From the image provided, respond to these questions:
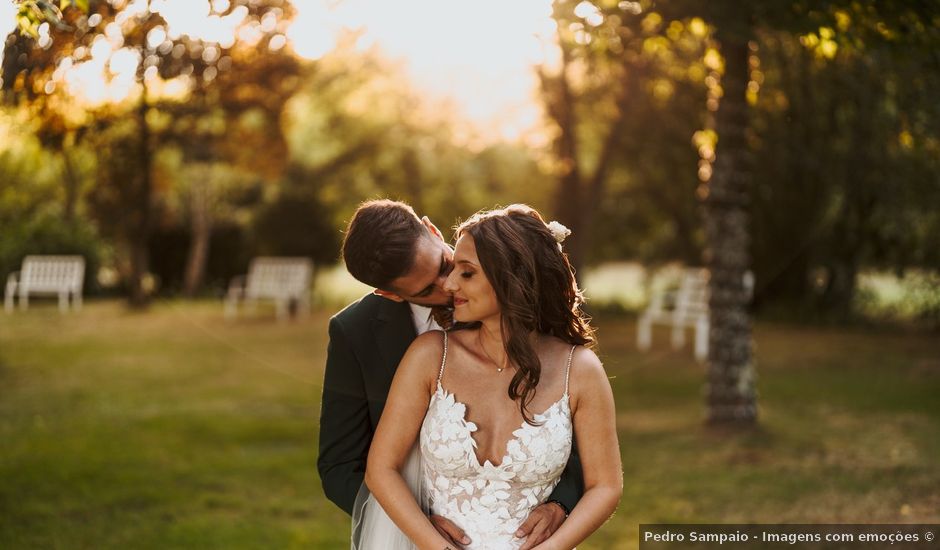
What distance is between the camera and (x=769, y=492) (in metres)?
6.98

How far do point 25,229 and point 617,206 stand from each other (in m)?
11.1

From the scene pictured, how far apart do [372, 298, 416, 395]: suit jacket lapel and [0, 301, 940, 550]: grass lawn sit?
314 centimetres

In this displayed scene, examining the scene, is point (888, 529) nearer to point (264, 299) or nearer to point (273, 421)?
point (273, 421)

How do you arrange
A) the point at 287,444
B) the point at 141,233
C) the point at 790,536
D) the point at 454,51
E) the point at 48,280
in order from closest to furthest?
the point at 790,536 → the point at 287,444 → the point at 48,280 → the point at 141,233 → the point at 454,51

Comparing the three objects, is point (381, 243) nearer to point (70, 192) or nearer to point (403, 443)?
point (403, 443)

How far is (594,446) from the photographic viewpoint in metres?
2.81

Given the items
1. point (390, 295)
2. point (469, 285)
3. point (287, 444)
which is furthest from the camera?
point (287, 444)

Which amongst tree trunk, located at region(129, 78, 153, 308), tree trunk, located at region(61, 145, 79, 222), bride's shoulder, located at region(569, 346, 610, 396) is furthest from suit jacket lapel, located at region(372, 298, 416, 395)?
tree trunk, located at region(61, 145, 79, 222)

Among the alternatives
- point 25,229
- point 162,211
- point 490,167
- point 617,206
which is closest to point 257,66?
point 25,229

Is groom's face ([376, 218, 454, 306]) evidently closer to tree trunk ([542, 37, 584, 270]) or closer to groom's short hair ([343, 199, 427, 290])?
groom's short hair ([343, 199, 427, 290])

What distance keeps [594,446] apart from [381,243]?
788 millimetres

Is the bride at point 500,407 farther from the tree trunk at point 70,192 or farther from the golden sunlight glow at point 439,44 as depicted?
the tree trunk at point 70,192

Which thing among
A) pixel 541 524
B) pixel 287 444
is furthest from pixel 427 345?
pixel 287 444

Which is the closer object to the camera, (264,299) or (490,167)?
(264,299)
